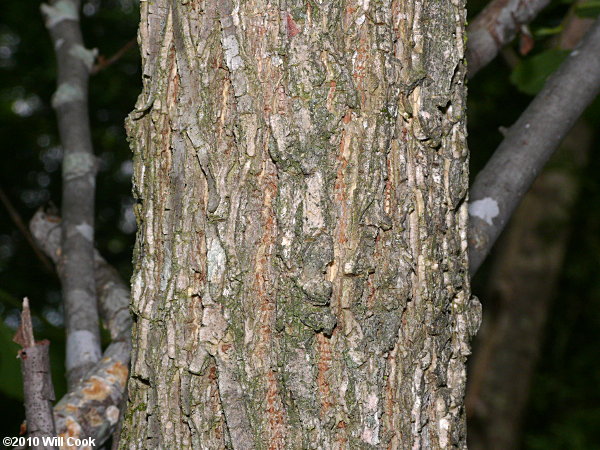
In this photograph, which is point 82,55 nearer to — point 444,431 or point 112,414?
point 112,414

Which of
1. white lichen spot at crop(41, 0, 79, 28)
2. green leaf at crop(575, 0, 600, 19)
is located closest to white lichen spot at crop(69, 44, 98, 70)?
white lichen spot at crop(41, 0, 79, 28)

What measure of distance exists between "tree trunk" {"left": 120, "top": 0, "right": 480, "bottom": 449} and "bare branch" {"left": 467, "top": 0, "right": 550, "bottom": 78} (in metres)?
0.78

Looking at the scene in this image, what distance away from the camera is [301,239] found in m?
0.84

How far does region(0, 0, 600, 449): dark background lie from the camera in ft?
15.2

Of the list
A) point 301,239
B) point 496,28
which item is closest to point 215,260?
point 301,239

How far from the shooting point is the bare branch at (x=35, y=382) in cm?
103

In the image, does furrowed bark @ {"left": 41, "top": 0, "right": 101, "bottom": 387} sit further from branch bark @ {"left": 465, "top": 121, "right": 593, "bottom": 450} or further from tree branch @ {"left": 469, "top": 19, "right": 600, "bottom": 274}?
branch bark @ {"left": 465, "top": 121, "right": 593, "bottom": 450}

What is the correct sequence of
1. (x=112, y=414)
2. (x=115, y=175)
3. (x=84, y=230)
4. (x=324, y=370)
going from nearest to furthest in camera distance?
(x=324, y=370) → (x=112, y=414) → (x=84, y=230) → (x=115, y=175)

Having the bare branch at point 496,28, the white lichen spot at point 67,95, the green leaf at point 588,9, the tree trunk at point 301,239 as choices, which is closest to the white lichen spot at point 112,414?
the tree trunk at point 301,239

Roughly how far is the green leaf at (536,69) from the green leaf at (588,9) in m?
0.11

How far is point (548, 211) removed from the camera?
3.98 metres

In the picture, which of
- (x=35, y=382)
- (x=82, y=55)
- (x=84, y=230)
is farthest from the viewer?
(x=82, y=55)

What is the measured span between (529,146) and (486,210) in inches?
7.3

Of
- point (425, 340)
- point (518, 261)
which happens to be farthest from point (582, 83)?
point (518, 261)
